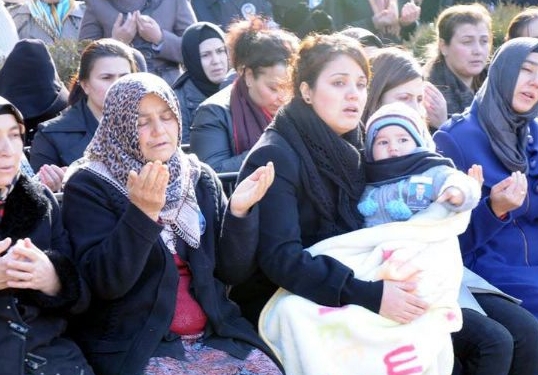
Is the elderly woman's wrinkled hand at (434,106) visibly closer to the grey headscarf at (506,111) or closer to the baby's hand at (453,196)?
the grey headscarf at (506,111)

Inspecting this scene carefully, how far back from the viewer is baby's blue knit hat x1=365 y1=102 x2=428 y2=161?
419 centimetres

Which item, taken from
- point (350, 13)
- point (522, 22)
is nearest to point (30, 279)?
point (522, 22)

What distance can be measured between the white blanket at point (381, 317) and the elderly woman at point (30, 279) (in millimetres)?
828

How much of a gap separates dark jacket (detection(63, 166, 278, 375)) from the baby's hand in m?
0.78

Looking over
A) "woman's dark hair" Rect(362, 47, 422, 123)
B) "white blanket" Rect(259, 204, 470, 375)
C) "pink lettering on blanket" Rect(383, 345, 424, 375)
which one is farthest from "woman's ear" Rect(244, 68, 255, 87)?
"pink lettering on blanket" Rect(383, 345, 424, 375)

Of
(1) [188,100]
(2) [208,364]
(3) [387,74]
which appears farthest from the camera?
(1) [188,100]

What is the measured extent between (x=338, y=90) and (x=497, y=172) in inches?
41.7

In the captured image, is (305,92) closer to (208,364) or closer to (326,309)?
(326,309)

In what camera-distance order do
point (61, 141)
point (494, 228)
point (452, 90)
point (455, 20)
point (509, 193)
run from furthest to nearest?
point (455, 20) < point (452, 90) < point (61, 141) < point (494, 228) < point (509, 193)

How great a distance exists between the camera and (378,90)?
4922 mm

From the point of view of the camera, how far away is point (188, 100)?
6.64 metres

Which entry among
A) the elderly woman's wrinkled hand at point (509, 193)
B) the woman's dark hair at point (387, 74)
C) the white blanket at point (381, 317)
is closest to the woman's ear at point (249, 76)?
the woman's dark hair at point (387, 74)

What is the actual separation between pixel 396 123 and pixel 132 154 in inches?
45.8

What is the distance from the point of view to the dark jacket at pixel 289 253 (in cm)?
380
